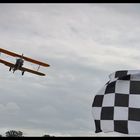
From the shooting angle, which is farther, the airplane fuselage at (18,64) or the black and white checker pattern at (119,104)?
the airplane fuselage at (18,64)

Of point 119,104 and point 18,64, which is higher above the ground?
point 18,64

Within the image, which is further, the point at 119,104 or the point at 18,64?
the point at 18,64

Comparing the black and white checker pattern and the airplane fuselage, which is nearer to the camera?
the black and white checker pattern

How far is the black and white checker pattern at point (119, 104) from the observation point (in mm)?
8914

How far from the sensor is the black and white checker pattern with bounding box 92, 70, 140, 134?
A: 891 cm

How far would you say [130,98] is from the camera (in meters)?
9.34

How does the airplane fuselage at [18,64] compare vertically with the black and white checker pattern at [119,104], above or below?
above

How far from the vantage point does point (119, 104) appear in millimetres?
9492

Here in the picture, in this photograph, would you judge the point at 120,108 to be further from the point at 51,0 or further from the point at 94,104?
the point at 51,0

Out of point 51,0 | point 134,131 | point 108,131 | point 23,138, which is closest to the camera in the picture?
point 23,138

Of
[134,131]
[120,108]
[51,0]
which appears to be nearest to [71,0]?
[51,0]

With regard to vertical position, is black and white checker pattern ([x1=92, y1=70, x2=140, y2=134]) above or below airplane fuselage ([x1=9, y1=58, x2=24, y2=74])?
below

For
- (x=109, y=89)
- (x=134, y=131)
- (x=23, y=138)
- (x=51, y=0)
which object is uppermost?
(x=109, y=89)

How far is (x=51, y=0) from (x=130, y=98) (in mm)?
6951
